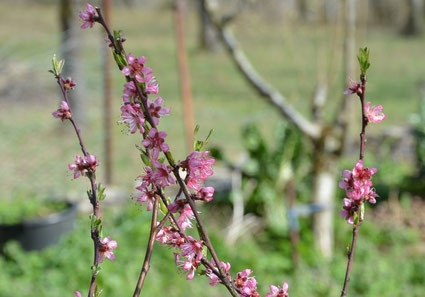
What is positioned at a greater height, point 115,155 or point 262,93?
point 262,93

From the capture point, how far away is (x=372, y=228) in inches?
192

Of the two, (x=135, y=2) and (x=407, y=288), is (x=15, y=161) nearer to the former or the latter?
(x=407, y=288)

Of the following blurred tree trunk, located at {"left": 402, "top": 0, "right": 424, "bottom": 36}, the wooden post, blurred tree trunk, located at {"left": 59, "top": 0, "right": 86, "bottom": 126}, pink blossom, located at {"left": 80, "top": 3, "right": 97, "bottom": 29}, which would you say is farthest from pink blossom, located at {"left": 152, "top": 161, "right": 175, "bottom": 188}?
blurred tree trunk, located at {"left": 402, "top": 0, "right": 424, "bottom": 36}

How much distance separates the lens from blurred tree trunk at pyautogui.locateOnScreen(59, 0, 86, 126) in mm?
6984

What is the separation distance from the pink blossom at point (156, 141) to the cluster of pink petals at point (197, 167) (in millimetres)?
39

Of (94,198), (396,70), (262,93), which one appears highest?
(94,198)

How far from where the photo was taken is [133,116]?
87cm

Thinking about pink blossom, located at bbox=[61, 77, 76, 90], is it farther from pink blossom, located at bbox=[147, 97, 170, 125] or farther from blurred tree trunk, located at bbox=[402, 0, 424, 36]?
blurred tree trunk, located at bbox=[402, 0, 424, 36]

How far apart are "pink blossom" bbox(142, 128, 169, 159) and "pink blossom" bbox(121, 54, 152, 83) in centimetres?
7

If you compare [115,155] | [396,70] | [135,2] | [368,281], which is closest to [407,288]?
[368,281]

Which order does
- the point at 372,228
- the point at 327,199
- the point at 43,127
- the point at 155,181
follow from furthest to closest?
the point at 43,127, the point at 372,228, the point at 327,199, the point at 155,181

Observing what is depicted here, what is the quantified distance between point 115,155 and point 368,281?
14.0 feet

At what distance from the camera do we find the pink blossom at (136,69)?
82 centimetres

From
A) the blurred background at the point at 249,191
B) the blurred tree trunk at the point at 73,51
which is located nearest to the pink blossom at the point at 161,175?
the blurred background at the point at 249,191
